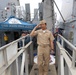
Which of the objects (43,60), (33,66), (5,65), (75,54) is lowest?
(33,66)

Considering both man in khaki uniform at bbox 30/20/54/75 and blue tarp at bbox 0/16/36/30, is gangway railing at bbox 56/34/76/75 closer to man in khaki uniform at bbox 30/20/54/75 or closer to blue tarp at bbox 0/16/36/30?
man in khaki uniform at bbox 30/20/54/75

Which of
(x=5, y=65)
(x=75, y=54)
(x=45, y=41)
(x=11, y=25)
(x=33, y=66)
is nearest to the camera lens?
(x=75, y=54)

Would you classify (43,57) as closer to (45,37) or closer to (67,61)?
(45,37)

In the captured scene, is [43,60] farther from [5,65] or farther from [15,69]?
[5,65]

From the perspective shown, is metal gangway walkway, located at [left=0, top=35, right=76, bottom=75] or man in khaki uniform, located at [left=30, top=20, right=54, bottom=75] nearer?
metal gangway walkway, located at [left=0, top=35, right=76, bottom=75]

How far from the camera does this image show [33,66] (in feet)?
19.4

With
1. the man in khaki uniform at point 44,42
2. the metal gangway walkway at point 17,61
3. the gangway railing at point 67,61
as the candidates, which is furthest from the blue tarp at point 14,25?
the gangway railing at point 67,61

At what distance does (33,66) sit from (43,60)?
124 cm

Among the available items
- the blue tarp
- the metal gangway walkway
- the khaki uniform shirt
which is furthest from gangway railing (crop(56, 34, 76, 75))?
the blue tarp

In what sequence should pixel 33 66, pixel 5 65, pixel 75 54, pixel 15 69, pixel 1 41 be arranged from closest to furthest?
pixel 75 54, pixel 5 65, pixel 15 69, pixel 33 66, pixel 1 41

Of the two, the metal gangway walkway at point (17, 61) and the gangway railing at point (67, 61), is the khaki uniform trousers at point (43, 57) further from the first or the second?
the gangway railing at point (67, 61)

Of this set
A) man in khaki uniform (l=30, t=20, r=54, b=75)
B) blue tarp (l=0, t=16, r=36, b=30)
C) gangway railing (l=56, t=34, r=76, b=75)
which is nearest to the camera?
gangway railing (l=56, t=34, r=76, b=75)

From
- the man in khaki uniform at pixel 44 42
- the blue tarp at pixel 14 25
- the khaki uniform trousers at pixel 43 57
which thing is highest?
the blue tarp at pixel 14 25

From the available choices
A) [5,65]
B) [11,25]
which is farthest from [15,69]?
[11,25]
